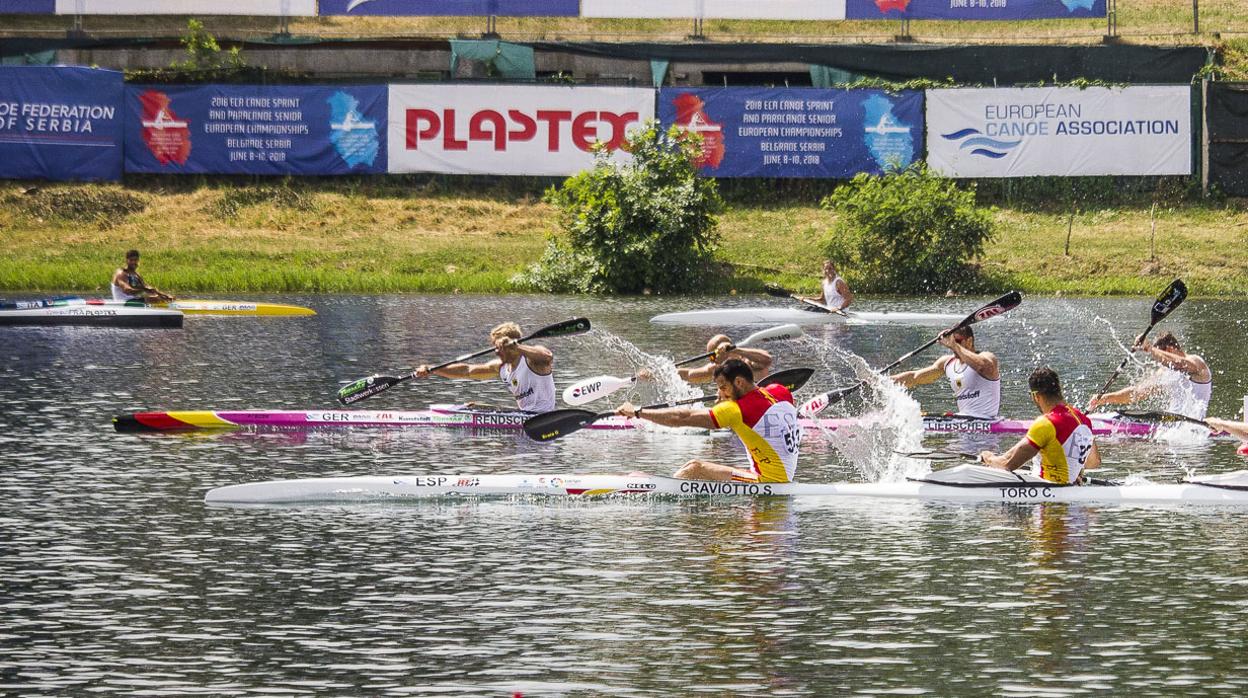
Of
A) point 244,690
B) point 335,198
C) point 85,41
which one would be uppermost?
point 85,41

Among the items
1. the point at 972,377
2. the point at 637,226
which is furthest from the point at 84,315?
the point at 972,377

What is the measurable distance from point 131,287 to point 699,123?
1832 cm

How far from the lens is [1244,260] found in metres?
42.4

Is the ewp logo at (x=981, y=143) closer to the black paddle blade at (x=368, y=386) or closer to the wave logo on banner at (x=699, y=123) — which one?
the wave logo on banner at (x=699, y=123)

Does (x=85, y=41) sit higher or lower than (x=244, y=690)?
higher

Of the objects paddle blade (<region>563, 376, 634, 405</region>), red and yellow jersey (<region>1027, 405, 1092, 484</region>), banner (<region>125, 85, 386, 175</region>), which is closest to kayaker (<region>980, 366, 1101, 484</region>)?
red and yellow jersey (<region>1027, 405, 1092, 484</region>)

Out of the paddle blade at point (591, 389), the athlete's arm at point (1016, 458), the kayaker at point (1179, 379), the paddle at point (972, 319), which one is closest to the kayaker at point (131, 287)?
the paddle blade at point (591, 389)

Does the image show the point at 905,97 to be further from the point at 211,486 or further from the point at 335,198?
the point at 211,486

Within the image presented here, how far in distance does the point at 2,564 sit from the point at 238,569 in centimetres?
192

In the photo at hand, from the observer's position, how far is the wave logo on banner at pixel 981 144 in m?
45.6

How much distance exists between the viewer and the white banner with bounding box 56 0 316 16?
47.1 meters

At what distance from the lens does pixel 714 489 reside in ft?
52.6

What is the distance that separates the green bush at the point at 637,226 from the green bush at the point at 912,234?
12.1 ft

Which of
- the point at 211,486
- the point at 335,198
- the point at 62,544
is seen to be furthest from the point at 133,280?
the point at 62,544
